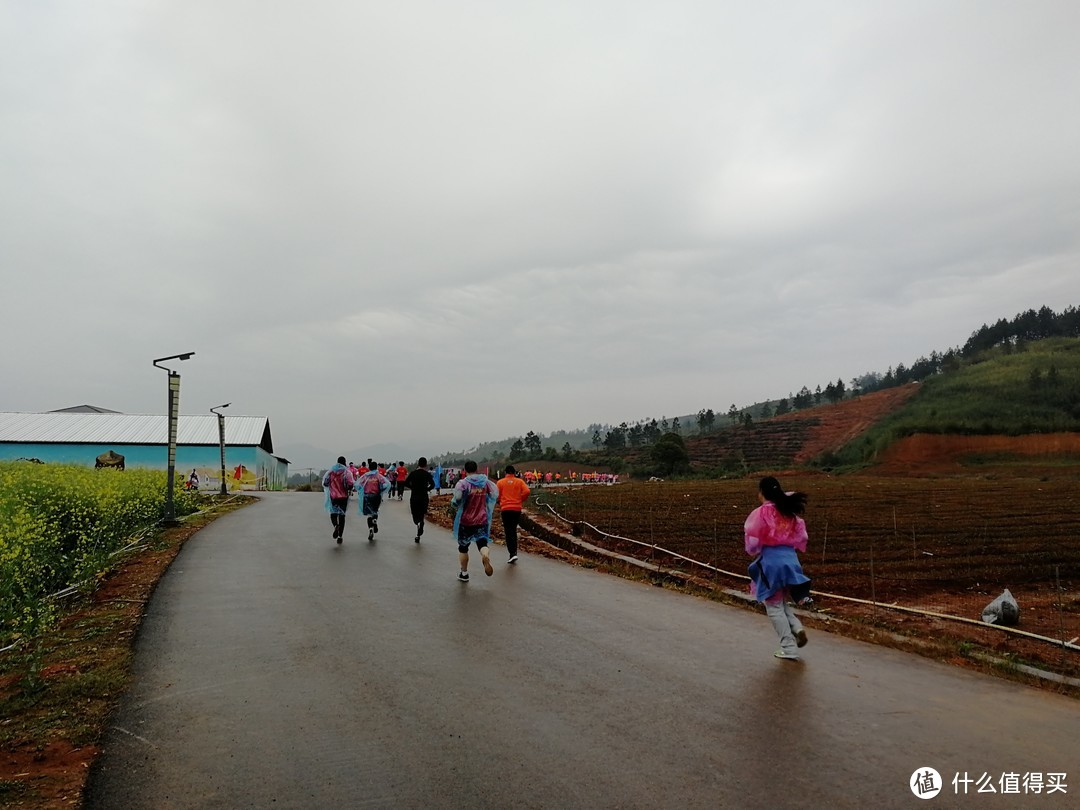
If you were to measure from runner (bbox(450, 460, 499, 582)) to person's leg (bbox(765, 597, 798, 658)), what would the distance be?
473 centimetres

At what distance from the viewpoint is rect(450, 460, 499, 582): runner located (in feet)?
33.6

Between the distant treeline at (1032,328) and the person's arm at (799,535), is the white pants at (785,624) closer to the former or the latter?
the person's arm at (799,535)

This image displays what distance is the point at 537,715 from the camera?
456cm

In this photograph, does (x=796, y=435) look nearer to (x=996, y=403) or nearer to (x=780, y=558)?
(x=996, y=403)

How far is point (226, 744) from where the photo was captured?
4.05 m

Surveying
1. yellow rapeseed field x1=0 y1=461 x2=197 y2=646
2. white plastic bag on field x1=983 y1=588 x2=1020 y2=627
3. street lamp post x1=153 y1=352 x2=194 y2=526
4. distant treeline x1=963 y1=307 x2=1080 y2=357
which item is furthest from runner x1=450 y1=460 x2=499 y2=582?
distant treeline x1=963 y1=307 x2=1080 y2=357

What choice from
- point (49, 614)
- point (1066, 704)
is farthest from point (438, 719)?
point (1066, 704)

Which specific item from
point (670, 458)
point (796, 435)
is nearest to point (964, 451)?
point (670, 458)

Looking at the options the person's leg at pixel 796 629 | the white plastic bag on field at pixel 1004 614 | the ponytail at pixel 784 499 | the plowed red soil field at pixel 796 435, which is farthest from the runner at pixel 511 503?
the plowed red soil field at pixel 796 435

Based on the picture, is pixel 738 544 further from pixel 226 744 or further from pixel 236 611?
pixel 226 744

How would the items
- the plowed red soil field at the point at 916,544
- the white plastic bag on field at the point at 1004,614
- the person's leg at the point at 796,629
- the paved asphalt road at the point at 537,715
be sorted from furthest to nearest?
1. the plowed red soil field at the point at 916,544
2. the white plastic bag on field at the point at 1004,614
3. the person's leg at the point at 796,629
4. the paved asphalt road at the point at 537,715

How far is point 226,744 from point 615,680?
2843 millimetres

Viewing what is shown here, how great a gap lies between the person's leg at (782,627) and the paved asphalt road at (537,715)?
0.21m

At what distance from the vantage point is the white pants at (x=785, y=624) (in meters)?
6.27
